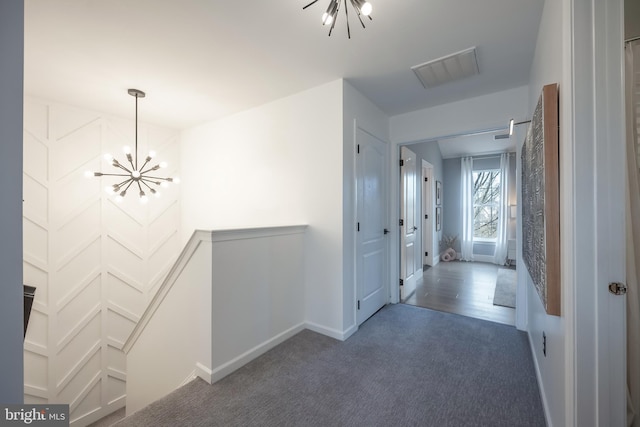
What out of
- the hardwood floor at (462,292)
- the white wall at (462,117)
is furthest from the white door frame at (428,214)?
the white wall at (462,117)

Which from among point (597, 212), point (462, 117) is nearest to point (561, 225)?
point (597, 212)

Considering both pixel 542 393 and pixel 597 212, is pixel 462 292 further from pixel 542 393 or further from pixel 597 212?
pixel 597 212

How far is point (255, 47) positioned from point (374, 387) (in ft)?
8.99

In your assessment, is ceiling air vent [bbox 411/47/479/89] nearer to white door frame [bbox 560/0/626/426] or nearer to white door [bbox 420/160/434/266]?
white door frame [bbox 560/0/626/426]


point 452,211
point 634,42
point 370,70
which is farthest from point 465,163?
point 634,42

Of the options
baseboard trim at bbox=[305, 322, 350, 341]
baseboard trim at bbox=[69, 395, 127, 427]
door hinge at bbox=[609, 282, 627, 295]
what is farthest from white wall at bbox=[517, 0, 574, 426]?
baseboard trim at bbox=[69, 395, 127, 427]

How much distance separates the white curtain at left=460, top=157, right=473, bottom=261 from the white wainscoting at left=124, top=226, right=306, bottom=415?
5.52 metres

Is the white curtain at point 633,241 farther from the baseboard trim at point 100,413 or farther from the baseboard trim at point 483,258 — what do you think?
the baseboard trim at point 483,258

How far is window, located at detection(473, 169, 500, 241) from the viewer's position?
6.66 meters

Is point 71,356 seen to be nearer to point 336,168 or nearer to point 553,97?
point 336,168

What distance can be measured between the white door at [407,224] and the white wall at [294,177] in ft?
4.53

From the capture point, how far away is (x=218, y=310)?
6.66 feet

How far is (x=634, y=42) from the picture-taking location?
116cm

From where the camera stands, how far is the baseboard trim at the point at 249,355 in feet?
6.62
